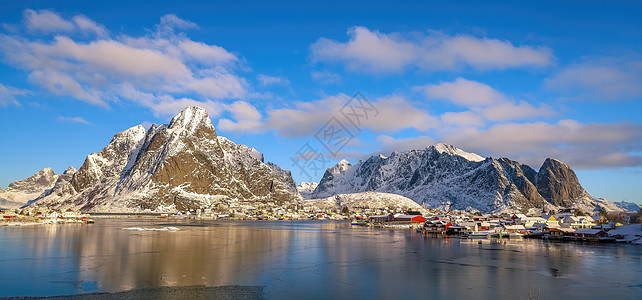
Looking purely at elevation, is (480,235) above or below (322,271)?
below

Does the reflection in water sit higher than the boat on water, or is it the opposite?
the reflection in water

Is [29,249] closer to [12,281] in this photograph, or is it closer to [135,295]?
[12,281]

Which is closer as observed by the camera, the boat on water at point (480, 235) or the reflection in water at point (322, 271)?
the reflection in water at point (322, 271)

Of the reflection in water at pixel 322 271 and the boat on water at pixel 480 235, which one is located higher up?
the reflection in water at pixel 322 271

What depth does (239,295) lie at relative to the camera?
32969 mm

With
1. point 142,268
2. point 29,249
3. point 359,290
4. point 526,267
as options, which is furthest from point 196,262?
point 526,267

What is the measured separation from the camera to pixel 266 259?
55.8m

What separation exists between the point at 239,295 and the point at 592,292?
31.3 m

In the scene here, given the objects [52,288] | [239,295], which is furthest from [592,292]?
[52,288]

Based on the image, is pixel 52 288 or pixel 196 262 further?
pixel 196 262

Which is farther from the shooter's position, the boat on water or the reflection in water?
the boat on water

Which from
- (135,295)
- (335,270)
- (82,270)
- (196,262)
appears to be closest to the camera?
(135,295)

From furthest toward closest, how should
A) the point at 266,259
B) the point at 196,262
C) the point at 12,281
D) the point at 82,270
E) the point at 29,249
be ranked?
the point at 29,249, the point at 266,259, the point at 196,262, the point at 82,270, the point at 12,281

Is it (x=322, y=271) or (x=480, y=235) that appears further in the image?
(x=480, y=235)
